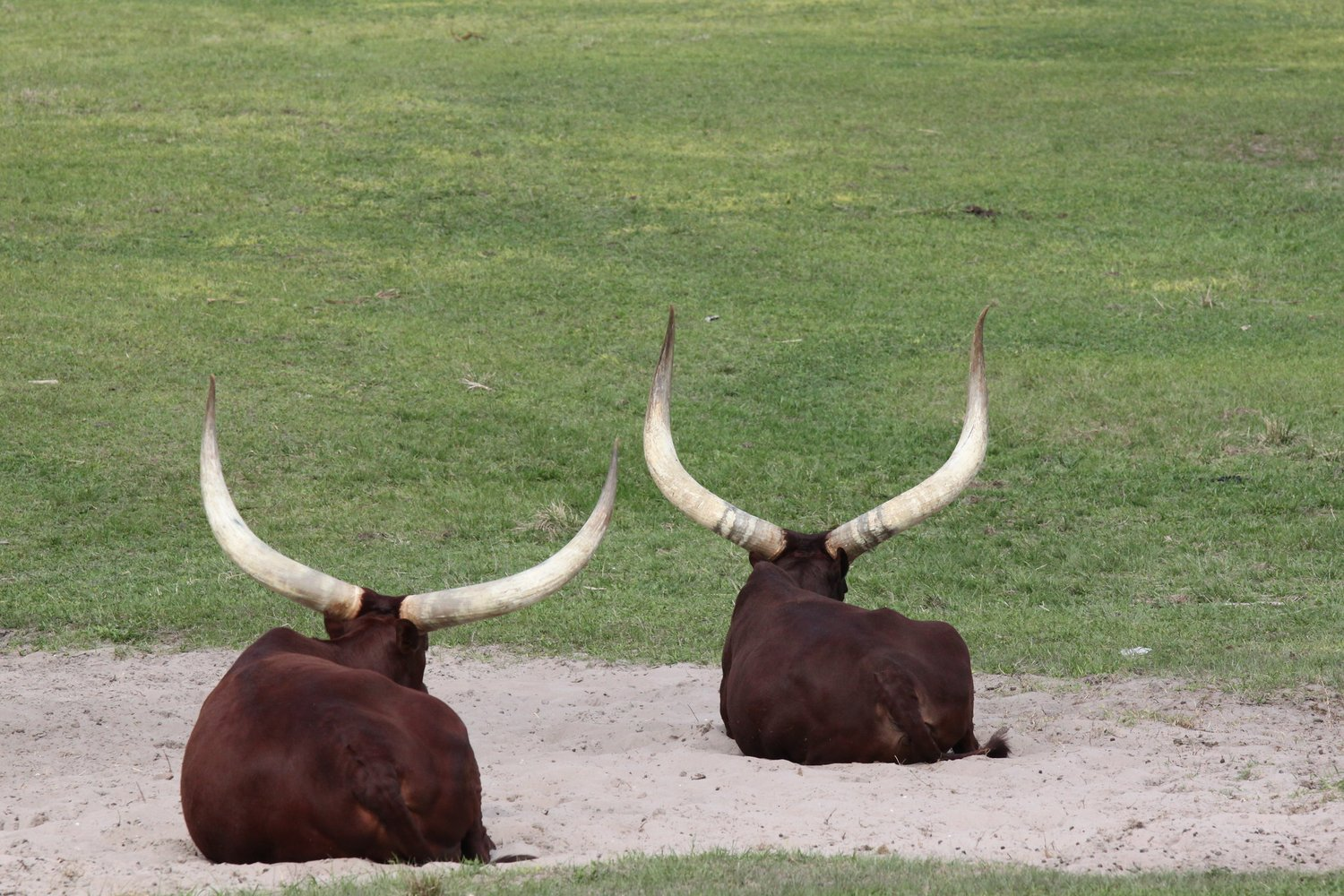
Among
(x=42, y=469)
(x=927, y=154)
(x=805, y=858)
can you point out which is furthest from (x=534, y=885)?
(x=927, y=154)

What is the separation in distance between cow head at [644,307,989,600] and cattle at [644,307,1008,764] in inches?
1.2

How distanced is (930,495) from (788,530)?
0.67m

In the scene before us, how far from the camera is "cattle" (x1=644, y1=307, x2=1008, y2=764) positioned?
21.4 feet

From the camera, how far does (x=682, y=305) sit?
1638 cm

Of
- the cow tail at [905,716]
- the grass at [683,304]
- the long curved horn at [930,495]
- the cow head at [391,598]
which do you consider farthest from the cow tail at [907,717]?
the grass at [683,304]

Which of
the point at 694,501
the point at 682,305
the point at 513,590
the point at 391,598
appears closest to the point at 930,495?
the point at 694,501

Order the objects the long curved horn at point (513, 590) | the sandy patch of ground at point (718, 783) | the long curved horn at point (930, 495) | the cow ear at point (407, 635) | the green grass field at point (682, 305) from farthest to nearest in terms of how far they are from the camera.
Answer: the green grass field at point (682, 305), the long curved horn at point (930, 495), the cow ear at point (407, 635), the long curved horn at point (513, 590), the sandy patch of ground at point (718, 783)

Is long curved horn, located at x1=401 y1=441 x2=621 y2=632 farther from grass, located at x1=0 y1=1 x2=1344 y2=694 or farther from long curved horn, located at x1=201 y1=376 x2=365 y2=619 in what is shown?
grass, located at x1=0 y1=1 x2=1344 y2=694

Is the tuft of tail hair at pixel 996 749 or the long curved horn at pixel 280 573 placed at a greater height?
the long curved horn at pixel 280 573

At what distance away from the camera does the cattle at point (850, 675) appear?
6.54 meters

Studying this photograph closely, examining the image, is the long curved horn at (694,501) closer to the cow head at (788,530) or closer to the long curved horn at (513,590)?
the cow head at (788,530)

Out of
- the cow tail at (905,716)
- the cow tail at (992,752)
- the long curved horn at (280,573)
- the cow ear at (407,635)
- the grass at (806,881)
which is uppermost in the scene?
the long curved horn at (280,573)

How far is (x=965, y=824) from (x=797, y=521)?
5.79 metres

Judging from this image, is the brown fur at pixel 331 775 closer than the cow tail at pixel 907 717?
Yes
